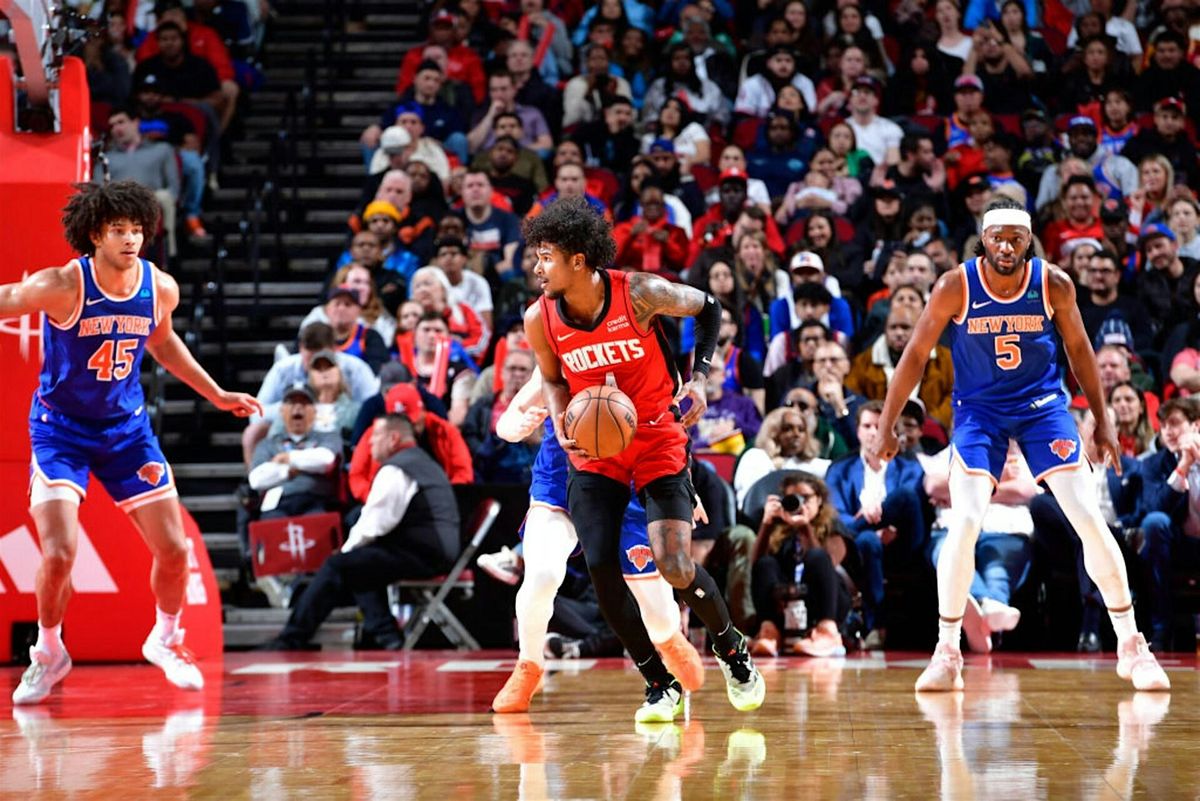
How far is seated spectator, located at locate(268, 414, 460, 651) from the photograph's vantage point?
10.5m

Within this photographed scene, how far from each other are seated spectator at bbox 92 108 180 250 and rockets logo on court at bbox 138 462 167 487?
21.8 ft

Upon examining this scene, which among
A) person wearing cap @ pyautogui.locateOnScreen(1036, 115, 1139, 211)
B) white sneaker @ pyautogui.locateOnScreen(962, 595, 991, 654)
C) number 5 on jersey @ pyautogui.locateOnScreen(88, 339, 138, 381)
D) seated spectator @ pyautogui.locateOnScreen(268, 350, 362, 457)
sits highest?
person wearing cap @ pyautogui.locateOnScreen(1036, 115, 1139, 211)

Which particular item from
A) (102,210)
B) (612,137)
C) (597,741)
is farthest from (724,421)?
(597,741)

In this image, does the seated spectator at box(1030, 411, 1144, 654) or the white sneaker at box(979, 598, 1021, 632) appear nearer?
the white sneaker at box(979, 598, 1021, 632)

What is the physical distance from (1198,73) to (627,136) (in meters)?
5.40

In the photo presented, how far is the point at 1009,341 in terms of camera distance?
729 cm

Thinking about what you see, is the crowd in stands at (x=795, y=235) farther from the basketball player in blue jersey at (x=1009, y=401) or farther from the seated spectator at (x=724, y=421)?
the basketball player in blue jersey at (x=1009, y=401)

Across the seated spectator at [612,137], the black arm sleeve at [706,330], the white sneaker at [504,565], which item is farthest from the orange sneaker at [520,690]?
the seated spectator at [612,137]

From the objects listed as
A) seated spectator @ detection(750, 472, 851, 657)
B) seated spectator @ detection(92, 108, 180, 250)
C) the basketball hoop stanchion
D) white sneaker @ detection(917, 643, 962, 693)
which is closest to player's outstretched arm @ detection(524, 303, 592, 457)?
white sneaker @ detection(917, 643, 962, 693)

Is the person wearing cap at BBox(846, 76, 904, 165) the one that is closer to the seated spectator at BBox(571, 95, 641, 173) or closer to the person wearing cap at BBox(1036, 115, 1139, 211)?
the person wearing cap at BBox(1036, 115, 1139, 211)

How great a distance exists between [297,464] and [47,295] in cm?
407

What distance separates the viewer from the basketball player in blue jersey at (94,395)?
7.32 metres

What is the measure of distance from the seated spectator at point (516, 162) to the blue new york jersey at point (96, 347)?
7167mm

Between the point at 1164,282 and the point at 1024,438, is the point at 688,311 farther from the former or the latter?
the point at 1164,282
